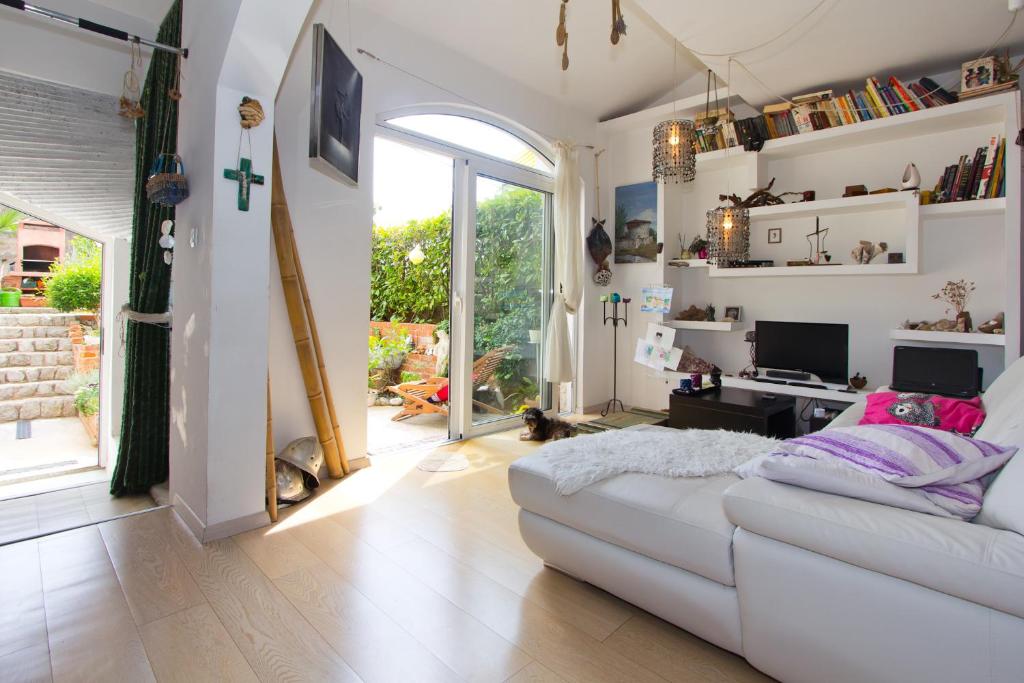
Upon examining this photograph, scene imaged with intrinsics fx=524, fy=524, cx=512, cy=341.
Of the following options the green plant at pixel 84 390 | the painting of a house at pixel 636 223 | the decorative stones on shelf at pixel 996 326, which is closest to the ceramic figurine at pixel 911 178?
the decorative stones on shelf at pixel 996 326

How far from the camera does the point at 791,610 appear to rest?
1352 mm

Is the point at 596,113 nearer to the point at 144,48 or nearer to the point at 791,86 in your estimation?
the point at 791,86

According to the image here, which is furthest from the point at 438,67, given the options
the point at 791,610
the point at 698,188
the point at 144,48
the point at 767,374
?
the point at 791,610

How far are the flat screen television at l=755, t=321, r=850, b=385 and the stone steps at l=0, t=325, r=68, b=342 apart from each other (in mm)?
6624

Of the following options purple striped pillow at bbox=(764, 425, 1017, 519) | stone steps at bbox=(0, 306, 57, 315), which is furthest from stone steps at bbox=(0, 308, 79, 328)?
purple striped pillow at bbox=(764, 425, 1017, 519)

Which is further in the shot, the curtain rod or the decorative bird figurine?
the decorative bird figurine

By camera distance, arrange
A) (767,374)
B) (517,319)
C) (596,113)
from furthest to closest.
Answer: (596,113)
(517,319)
(767,374)

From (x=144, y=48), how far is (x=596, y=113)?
3734mm

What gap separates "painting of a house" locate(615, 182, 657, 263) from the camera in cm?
505

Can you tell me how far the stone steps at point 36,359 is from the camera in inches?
203

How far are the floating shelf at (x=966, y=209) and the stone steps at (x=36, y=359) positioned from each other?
7.54 metres

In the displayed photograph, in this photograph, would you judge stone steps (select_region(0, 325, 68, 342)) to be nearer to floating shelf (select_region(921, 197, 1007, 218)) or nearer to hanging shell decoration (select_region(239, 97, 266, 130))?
hanging shell decoration (select_region(239, 97, 266, 130))

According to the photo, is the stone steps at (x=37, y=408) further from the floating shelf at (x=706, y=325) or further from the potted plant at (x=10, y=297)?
the floating shelf at (x=706, y=325)

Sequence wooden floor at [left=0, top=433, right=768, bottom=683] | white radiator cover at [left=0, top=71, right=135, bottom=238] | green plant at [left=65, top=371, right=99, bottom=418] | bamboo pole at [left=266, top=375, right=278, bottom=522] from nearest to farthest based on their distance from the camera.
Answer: wooden floor at [left=0, top=433, right=768, bottom=683] < bamboo pole at [left=266, top=375, right=278, bottom=522] < white radiator cover at [left=0, top=71, right=135, bottom=238] < green plant at [left=65, top=371, right=99, bottom=418]
